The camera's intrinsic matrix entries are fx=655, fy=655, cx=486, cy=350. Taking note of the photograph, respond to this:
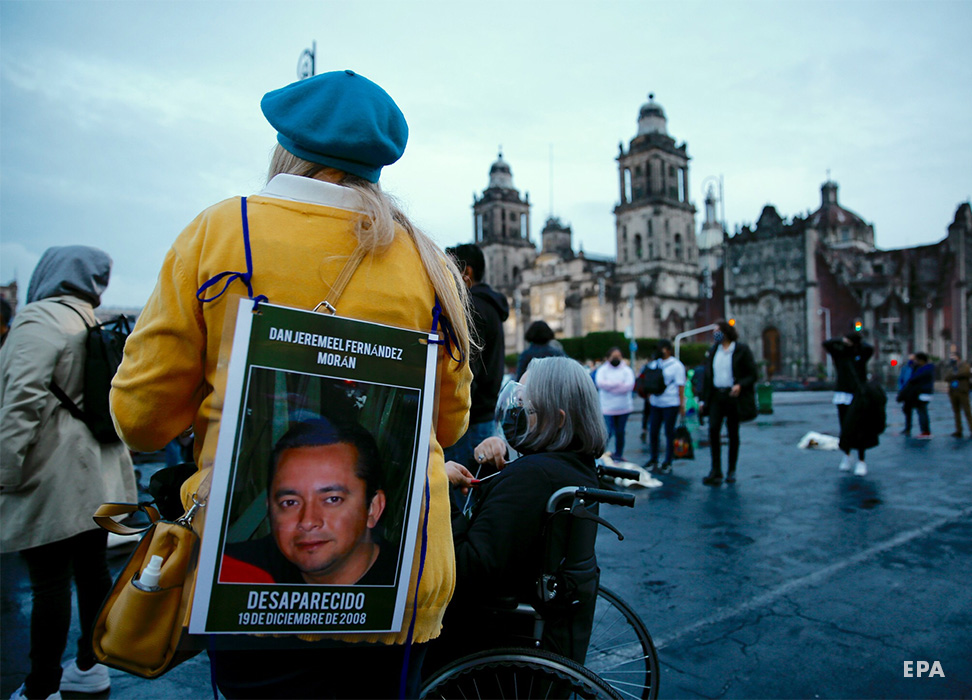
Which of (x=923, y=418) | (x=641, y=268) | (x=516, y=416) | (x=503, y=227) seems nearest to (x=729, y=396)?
(x=516, y=416)

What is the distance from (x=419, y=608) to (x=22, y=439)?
233 centimetres

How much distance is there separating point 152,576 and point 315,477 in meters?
0.38

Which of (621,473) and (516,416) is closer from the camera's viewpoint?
(516,416)

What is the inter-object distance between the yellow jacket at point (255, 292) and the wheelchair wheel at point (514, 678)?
582 millimetres

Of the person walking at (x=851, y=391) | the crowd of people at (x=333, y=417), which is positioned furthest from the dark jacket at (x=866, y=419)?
the crowd of people at (x=333, y=417)

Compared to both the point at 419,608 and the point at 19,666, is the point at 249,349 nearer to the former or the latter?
the point at 419,608

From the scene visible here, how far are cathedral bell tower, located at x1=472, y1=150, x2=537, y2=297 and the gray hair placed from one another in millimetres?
90364

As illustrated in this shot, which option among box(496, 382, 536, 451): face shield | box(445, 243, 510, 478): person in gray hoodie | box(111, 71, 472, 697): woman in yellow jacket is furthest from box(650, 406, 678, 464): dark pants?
box(111, 71, 472, 697): woman in yellow jacket

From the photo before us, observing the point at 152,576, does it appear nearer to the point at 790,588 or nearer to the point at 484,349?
the point at 484,349

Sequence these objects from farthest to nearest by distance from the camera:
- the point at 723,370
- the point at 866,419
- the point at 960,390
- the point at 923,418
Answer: the point at 960,390, the point at 923,418, the point at 866,419, the point at 723,370

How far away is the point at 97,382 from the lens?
10.1 feet

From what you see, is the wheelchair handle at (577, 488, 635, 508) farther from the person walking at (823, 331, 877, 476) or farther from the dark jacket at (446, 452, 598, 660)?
the person walking at (823, 331, 877, 476)

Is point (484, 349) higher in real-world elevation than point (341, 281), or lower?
higher

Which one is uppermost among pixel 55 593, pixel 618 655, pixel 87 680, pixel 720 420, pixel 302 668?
pixel 720 420
